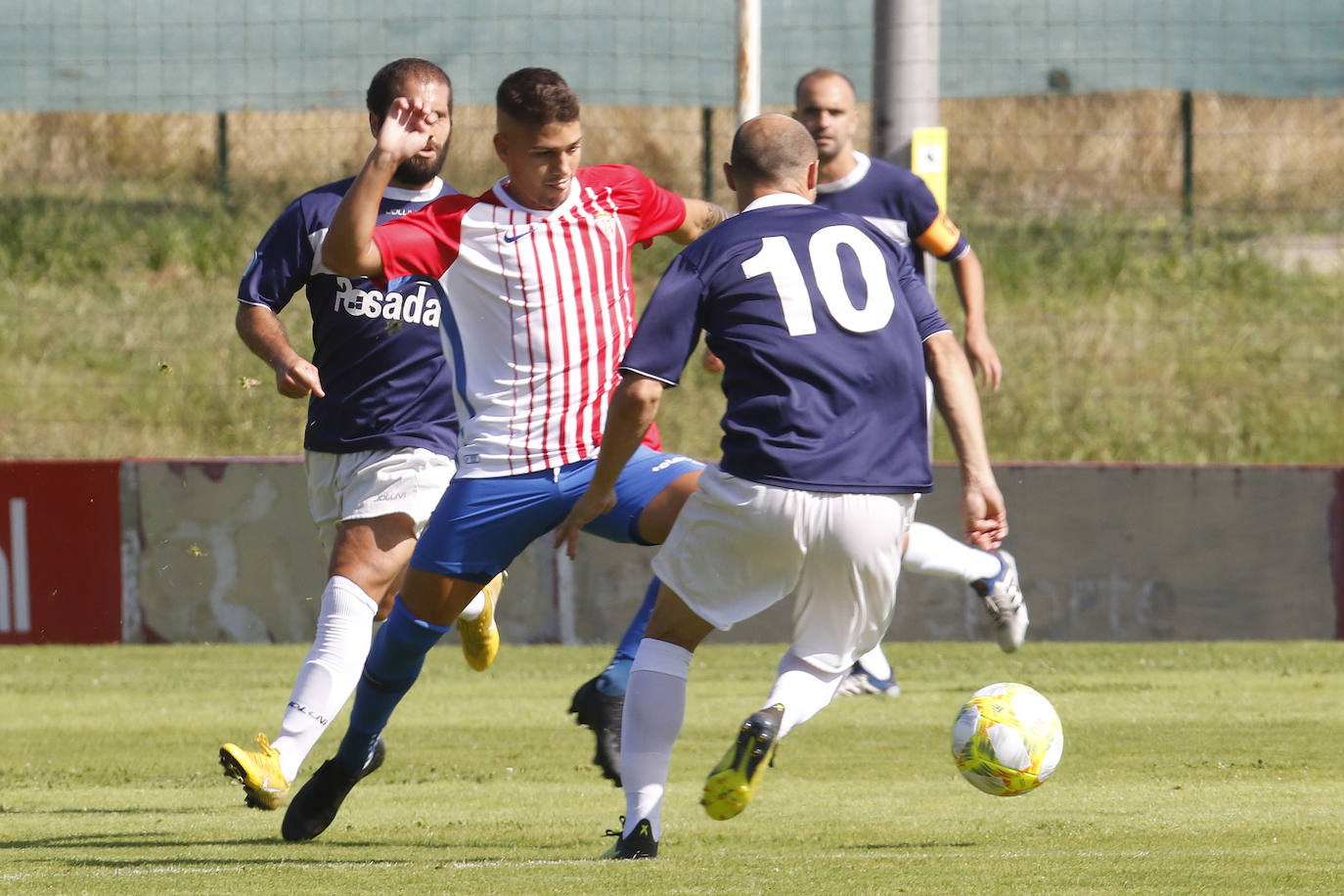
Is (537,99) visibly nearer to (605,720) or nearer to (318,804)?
(605,720)

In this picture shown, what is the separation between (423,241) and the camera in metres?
4.97

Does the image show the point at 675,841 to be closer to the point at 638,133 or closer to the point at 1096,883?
the point at 1096,883

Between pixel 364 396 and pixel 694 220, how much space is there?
1.15 m

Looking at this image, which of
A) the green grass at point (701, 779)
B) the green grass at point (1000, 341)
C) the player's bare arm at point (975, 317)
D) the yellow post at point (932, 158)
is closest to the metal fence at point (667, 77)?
the green grass at point (1000, 341)

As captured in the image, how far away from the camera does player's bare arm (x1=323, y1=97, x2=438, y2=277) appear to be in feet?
15.6

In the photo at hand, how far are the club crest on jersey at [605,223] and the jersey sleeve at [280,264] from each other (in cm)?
93

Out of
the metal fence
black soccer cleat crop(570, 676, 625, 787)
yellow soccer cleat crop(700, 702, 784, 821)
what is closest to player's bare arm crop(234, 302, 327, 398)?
black soccer cleat crop(570, 676, 625, 787)

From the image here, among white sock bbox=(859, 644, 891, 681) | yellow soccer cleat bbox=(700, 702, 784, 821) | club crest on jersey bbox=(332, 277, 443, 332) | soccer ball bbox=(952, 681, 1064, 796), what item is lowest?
white sock bbox=(859, 644, 891, 681)

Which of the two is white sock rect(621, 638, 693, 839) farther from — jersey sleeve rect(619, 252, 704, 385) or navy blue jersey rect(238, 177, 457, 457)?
navy blue jersey rect(238, 177, 457, 457)

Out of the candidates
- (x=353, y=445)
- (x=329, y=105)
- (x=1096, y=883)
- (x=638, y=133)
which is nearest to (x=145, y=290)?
(x=329, y=105)

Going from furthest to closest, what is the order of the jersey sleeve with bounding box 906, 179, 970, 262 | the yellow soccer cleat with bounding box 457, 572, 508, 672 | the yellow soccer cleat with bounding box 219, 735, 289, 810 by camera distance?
the jersey sleeve with bounding box 906, 179, 970, 262 → the yellow soccer cleat with bounding box 457, 572, 508, 672 → the yellow soccer cleat with bounding box 219, 735, 289, 810

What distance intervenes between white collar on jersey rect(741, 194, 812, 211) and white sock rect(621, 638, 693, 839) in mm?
1108

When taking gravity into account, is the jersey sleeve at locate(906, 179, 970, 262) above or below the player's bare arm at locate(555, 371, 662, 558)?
above

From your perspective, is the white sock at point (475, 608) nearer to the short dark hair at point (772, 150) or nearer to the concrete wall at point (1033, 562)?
the short dark hair at point (772, 150)
